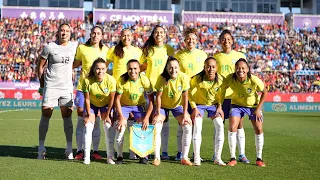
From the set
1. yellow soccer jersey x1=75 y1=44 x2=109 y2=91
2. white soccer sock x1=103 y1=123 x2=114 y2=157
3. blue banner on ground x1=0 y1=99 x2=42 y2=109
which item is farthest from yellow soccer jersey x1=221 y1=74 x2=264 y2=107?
blue banner on ground x1=0 y1=99 x2=42 y2=109

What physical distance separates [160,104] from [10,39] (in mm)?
33440

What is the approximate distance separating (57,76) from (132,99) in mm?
Result: 1382

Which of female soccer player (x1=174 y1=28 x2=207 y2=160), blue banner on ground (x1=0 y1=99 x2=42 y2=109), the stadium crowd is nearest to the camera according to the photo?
female soccer player (x1=174 y1=28 x2=207 y2=160)

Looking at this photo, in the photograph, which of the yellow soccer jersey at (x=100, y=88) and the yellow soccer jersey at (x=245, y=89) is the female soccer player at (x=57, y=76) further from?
the yellow soccer jersey at (x=245, y=89)

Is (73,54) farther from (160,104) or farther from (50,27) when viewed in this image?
(50,27)

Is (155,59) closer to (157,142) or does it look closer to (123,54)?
(123,54)

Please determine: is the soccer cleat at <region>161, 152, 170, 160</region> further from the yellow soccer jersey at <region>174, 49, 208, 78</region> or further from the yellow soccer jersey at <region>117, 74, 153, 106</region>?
the yellow soccer jersey at <region>174, 49, 208, 78</region>

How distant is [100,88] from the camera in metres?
8.31

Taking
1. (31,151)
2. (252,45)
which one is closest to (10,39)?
(252,45)

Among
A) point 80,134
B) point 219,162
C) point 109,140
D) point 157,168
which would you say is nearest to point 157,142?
point 157,168

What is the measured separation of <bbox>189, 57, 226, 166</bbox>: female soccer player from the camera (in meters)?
8.27

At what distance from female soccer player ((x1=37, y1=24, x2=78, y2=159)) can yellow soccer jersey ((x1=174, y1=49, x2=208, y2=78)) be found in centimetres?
195

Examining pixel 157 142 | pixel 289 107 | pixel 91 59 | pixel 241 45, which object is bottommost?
pixel 289 107

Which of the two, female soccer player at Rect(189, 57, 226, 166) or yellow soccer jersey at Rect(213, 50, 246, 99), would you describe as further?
yellow soccer jersey at Rect(213, 50, 246, 99)
